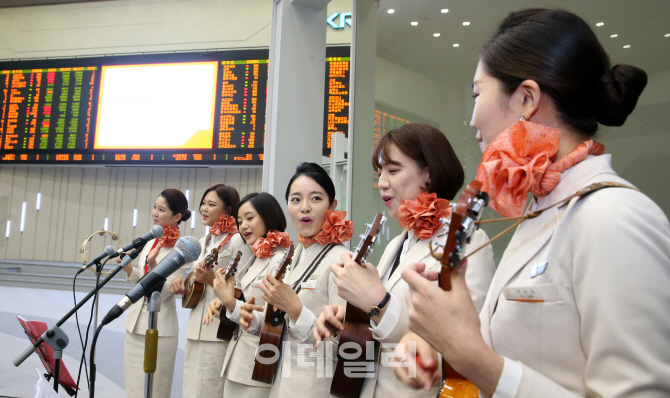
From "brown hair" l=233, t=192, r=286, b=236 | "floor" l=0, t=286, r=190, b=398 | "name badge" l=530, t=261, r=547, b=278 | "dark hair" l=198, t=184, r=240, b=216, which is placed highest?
"dark hair" l=198, t=184, r=240, b=216

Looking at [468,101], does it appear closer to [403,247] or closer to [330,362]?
[403,247]

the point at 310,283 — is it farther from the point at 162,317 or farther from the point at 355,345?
the point at 162,317

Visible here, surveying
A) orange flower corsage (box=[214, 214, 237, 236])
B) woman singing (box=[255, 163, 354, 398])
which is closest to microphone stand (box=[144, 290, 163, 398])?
woman singing (box=[255, 163, 354, 398])

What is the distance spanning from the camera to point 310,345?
1932mm

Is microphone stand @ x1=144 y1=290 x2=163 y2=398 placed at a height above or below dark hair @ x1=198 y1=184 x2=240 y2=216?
below

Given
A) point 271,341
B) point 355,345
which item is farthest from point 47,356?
point 355,345

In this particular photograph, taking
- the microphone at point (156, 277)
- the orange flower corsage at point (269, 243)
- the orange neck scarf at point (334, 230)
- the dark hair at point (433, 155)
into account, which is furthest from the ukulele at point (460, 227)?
the orange flower corsage at point (269, 243)

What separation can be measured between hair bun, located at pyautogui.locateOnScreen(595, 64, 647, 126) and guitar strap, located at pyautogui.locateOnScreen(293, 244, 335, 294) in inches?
58.3

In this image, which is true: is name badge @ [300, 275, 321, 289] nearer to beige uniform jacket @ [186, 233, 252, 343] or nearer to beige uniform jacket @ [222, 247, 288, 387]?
beige uniform jacket @ [222, 247, 288, 387]

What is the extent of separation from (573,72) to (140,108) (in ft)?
27.8

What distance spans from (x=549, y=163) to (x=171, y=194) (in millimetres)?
3786

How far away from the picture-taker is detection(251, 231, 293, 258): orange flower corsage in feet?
9.04

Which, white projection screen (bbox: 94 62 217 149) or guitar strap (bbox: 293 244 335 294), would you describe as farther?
white projection screen (bbox: 94 62 217 149)

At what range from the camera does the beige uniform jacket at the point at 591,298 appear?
2.17 feet
